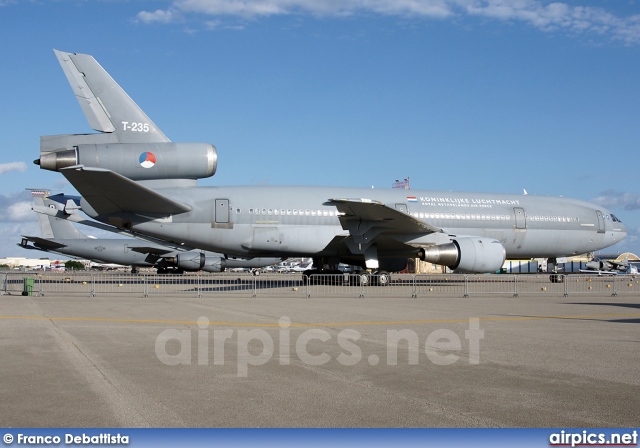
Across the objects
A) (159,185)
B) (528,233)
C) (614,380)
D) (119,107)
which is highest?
(119,107)

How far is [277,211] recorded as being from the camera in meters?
25.7

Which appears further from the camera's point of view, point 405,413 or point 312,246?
point 312,246

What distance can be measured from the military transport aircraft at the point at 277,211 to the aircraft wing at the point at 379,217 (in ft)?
0.18

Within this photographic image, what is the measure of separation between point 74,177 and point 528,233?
19.5m

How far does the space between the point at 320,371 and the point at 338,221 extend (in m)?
20.1

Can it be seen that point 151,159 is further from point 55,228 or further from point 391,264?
point 55,228

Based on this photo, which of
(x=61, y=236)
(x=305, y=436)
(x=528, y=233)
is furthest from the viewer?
(x=61, y=236)

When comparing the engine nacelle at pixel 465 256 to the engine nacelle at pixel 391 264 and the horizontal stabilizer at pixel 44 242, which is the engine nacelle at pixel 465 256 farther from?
the horizontal stabilizer at pixel 44 242

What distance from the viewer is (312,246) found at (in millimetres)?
26219

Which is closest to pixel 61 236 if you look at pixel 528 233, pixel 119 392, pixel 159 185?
pixel 159 185

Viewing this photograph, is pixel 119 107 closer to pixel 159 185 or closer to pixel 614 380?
pixel 159 185

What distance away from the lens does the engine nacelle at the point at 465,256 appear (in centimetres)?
2377

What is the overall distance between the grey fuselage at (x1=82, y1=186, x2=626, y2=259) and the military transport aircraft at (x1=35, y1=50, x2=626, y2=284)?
0.04m

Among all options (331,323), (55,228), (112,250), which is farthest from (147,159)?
(55,228)
